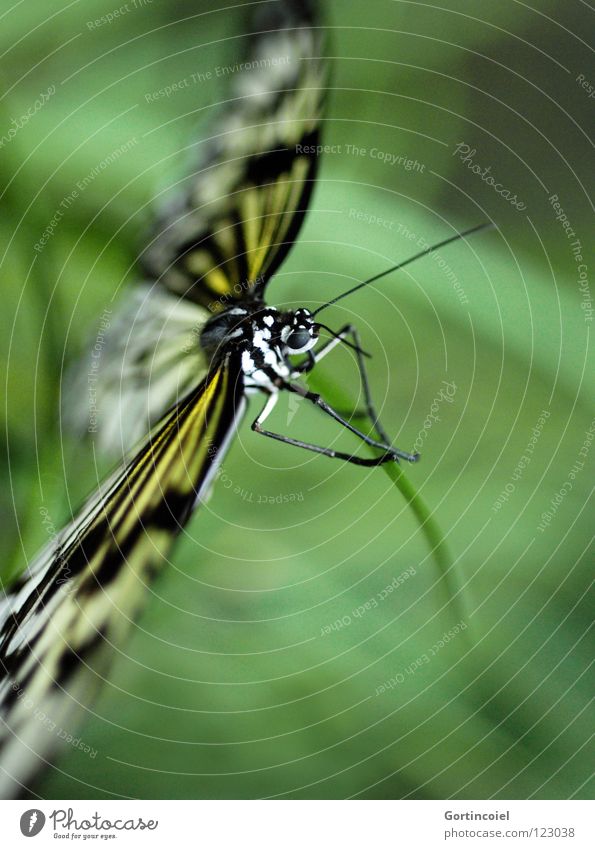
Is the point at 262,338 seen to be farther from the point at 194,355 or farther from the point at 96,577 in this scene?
the point at 96,577

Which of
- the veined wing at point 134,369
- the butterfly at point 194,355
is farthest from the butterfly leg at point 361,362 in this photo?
the veined wing at point 134,369

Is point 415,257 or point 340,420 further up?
point 415,257

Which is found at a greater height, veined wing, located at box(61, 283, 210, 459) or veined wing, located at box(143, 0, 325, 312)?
veined wing, located at box(143, 0, 325, 312)

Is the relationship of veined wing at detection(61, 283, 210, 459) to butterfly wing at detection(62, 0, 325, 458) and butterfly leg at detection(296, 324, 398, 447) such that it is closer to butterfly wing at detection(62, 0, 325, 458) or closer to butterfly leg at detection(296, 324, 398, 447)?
butterfly wing at detection(62, 0, 325, 458)

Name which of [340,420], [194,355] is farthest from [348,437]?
[194,355]

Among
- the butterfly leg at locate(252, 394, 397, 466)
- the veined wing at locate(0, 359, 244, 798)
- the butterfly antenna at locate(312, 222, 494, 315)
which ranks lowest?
the veined wing at locate(0, 359, 244, 798)

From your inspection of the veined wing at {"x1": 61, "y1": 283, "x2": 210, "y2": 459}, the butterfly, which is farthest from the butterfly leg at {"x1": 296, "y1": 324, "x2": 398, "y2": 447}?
the veined wing at {"x1": 61, "y1": 283, "x2": 210, "y2": 459}

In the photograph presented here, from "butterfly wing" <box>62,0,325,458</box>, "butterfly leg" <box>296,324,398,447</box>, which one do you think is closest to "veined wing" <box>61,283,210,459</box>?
"butterfly wing" <box>62,0,325,458</box>

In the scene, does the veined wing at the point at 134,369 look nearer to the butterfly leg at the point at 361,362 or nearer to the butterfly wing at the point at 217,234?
the butterfly wing at the point at 217,234
